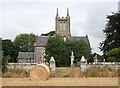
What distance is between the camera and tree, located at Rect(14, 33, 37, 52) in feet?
270

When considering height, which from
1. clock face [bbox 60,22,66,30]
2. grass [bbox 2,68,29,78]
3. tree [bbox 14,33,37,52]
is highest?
clock face [bbox 60,22,66,30]

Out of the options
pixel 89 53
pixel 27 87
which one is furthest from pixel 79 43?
pixel 27 87

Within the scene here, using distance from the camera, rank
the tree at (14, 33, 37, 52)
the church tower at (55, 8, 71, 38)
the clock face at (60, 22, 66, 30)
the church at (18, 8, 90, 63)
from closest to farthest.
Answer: the church at (18, 8, 90, 63), the tree at (14, 33, 37, 52), the church tower at (55, 8, 71, 38), the clock face at (60, 22, 66, 30)

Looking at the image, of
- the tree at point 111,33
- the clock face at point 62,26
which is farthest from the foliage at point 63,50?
the clock face at point 62,26

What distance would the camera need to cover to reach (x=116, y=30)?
39062 mm

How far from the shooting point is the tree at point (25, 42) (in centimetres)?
8228

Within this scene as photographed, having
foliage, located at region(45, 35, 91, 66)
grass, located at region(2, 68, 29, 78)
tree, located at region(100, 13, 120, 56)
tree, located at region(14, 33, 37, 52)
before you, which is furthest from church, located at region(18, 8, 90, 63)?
grass, located at region(2, 68, 29, 78)

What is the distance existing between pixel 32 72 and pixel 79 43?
40117mm

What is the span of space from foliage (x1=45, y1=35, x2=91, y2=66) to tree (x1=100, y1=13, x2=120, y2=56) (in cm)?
974

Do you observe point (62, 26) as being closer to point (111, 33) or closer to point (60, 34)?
point (60, 34)

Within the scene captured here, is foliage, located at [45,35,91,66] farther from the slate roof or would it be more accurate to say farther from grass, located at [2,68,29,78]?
grass, located at [2,68,29,78]

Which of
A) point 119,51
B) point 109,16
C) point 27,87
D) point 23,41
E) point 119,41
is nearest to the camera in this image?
point 27,87

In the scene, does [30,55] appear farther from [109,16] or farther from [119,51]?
[119,51]

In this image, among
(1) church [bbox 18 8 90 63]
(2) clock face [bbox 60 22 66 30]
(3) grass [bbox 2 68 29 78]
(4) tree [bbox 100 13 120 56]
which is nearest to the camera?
(3) grass [bbox 2 68 29 78]
